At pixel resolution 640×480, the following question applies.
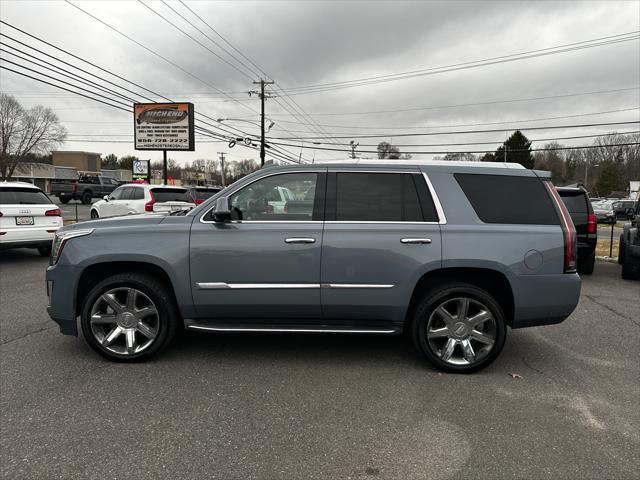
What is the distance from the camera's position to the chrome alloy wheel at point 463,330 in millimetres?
3561

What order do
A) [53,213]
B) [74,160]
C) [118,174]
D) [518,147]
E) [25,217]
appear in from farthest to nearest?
1. [74,160]
2. [118,174]
3. [518,147]
4. [53,213]
5. [25,217]

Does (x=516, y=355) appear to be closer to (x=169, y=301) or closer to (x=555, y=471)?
(x=555, y=471)

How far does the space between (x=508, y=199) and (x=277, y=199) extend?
2.11m

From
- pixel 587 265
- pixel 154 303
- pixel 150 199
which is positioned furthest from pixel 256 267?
pixel 150 199

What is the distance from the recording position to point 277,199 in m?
3.75

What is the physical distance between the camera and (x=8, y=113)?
49.0 m

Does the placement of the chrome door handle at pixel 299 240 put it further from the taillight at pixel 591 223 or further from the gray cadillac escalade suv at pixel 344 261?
the taillight at pixel 591 223

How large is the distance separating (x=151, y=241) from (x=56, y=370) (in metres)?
1.43

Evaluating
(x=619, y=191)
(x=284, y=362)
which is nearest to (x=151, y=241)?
(x=284, y=362)

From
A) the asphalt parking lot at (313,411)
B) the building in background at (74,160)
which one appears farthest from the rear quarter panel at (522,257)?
the building in background at (74,160)

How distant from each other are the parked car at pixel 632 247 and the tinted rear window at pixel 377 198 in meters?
6.15

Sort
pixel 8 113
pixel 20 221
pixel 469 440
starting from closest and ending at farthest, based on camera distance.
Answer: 1. pixel 469 440
2. pixel 20 221
3. pixel 8 113

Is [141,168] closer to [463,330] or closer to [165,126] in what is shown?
[165,126]

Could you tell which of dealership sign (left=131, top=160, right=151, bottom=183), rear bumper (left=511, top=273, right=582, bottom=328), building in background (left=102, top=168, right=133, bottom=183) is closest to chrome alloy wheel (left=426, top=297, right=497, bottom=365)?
rear bumper (left=511, top=273, right=582, bottom=328)
